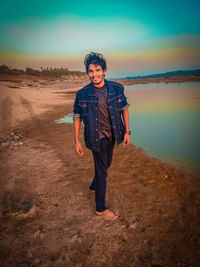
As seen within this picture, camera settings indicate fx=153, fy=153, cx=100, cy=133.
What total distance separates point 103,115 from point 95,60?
84cm

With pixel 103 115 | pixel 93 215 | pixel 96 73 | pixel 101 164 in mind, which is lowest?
pixel 93 215

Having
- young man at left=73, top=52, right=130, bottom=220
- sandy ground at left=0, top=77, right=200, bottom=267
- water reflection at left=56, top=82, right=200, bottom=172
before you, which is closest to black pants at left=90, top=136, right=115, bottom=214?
young man at left=73, top=52, right=130, bottom=220

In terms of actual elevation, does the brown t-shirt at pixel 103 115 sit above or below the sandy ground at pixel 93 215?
above

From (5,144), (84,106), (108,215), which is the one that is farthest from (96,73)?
(5,144)

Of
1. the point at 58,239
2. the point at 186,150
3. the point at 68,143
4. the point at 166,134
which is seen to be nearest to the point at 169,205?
the point at 58,239

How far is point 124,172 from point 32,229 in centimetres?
236

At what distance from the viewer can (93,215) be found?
8.86 ft

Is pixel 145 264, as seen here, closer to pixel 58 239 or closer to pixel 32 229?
pixel 58 239

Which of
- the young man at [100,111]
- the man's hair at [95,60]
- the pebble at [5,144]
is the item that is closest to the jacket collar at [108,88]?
the young man at [100,111]

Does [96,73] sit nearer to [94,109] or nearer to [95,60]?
[95,60]

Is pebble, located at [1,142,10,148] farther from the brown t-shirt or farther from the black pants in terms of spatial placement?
the brown t-shirt

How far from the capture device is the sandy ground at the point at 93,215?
204cm

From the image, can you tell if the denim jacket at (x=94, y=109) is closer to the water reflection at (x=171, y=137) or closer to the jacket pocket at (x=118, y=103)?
the jacket pocket at (x=118, y=103)

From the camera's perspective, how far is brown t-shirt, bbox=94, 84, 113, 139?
2.39 metres
